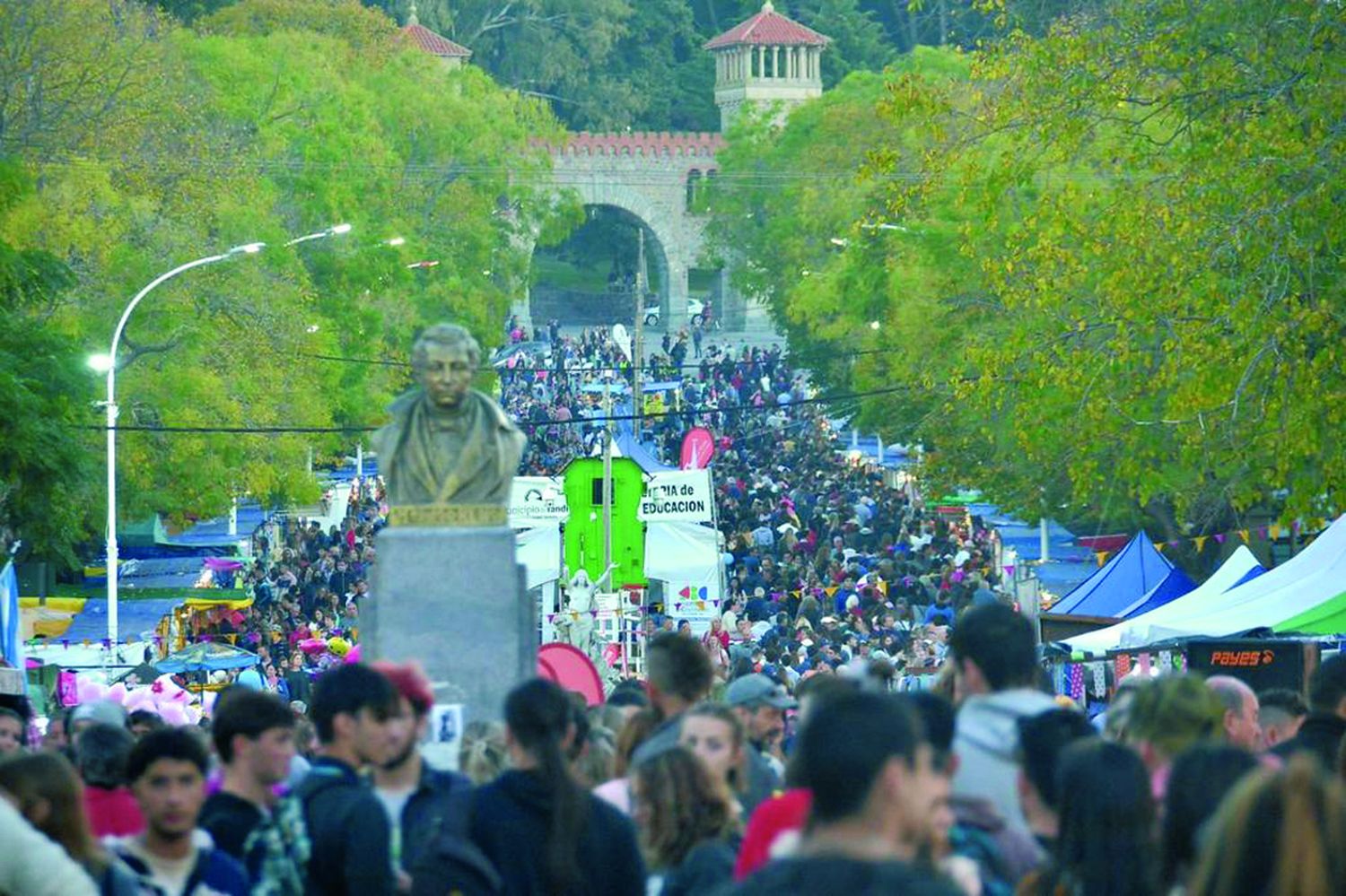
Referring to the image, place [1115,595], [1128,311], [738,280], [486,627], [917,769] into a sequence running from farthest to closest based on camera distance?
[738,280] < [1115,595] < [1128,311] < [486,627] < [917,769]

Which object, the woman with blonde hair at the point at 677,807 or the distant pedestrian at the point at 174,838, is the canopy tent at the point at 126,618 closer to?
the distant pedestrian at the point at 174,838

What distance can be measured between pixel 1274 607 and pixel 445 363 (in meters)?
10.0

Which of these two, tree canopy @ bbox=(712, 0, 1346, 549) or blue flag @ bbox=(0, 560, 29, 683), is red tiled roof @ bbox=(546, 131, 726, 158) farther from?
blue flag @ bbox=(0, 560, 29, 683)

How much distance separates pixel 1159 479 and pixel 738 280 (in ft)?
244

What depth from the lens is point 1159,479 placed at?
35.2 meters

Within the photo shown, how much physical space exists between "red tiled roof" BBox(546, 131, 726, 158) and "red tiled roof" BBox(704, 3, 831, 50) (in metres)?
4.23

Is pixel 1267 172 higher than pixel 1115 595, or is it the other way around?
pixel 1267 172

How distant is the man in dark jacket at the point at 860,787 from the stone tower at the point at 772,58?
125 m

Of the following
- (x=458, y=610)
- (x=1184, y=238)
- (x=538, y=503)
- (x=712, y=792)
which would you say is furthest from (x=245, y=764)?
(x=538, y=503)

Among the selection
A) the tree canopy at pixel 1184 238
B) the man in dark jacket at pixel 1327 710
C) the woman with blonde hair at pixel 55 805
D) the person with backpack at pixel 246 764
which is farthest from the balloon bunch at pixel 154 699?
the tree canopy at pixel 1184 238

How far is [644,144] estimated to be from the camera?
427 ft

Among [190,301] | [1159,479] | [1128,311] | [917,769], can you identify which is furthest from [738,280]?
[917,769]

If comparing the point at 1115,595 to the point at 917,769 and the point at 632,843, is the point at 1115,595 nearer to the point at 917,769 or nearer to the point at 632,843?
the point at 632,843

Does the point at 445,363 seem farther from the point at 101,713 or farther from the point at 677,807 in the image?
the point at 677,807
